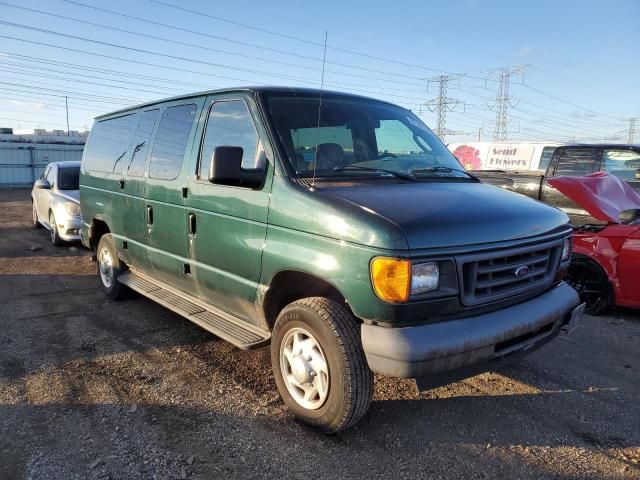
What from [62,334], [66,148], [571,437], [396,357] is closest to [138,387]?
[62,334]

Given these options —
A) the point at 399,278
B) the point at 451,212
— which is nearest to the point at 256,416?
the point at 399,278

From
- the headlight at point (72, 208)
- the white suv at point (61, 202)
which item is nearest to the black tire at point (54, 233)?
the white suv at point (61, 202)

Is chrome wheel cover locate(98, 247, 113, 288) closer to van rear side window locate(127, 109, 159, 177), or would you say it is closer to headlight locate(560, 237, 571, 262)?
van rear side window locate(127, 109, 159, 177)

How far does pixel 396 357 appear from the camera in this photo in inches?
99.2

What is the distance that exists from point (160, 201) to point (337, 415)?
2.59m

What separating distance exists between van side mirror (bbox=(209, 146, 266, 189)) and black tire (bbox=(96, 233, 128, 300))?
2.94 metres

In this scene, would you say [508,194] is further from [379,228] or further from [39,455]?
[39,455]

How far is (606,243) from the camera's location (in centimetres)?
536

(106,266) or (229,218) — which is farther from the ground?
(229,218)

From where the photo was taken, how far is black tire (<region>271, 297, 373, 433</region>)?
277 cm

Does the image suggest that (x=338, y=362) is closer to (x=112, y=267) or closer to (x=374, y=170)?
(x=374, y=170)

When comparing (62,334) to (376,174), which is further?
(62,334)

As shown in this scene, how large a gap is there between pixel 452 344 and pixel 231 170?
5.70ft

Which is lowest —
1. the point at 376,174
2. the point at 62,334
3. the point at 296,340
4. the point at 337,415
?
the point at 62,334
